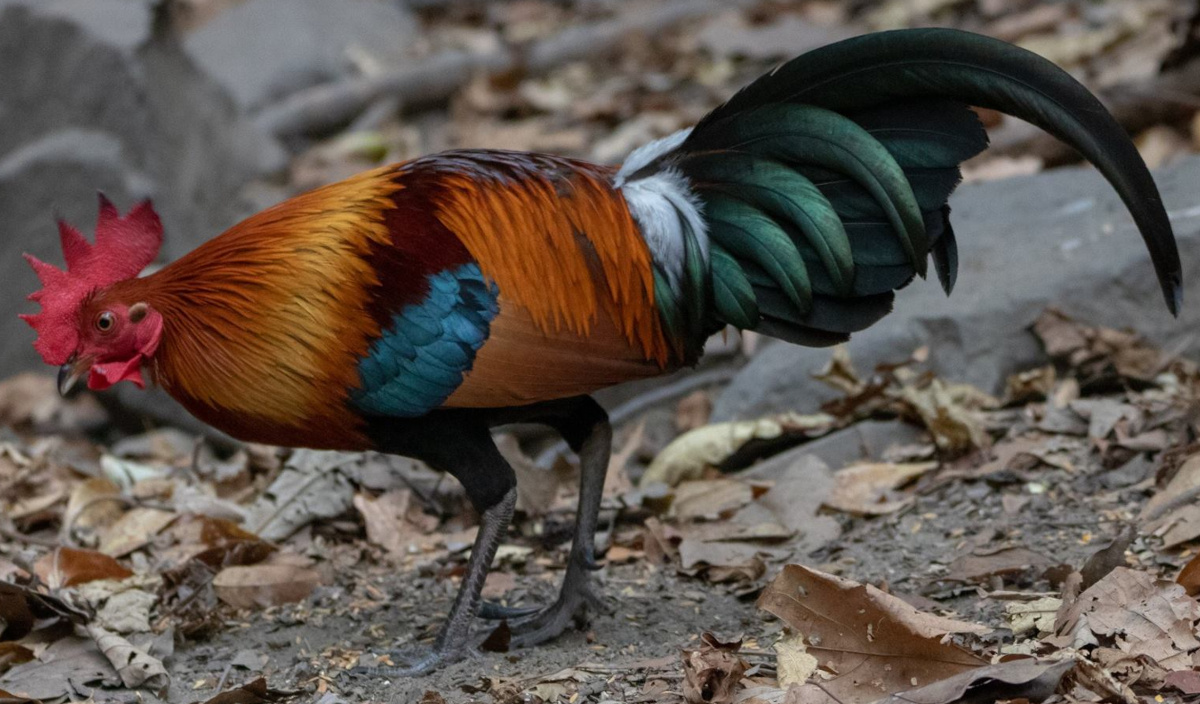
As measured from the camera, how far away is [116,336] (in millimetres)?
4246

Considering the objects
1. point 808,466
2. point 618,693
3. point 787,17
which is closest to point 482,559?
point 618,693

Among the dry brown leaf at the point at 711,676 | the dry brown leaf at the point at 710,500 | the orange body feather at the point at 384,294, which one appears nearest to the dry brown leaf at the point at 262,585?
the orange body feather at the point at 384,294

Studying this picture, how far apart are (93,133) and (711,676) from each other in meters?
6.54

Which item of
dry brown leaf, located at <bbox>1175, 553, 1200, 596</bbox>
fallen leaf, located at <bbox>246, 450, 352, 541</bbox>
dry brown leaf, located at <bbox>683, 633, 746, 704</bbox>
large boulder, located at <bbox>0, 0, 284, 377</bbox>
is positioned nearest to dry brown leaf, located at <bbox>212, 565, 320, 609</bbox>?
fallen leaf, located at <bbox>246, 450, 352, 541</bbox>

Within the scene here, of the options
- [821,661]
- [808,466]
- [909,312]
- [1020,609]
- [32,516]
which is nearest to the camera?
[821,661]

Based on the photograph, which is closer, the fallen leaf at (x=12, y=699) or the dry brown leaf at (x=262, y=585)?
the fallen leaf at (x=12, y=699)

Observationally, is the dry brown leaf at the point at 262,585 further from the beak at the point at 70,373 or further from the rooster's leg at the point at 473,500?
the beak at the point at 70,373

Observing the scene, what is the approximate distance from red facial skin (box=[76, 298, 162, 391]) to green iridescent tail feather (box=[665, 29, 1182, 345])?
70.2 inches

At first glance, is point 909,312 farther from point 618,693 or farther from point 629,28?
point 629,28

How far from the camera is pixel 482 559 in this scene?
4.50 metres

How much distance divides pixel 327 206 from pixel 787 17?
7.92 m

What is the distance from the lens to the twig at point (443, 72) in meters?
11.3

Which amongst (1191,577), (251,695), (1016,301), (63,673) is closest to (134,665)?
(63,673)

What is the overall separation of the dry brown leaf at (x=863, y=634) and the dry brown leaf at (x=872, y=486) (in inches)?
56.1
